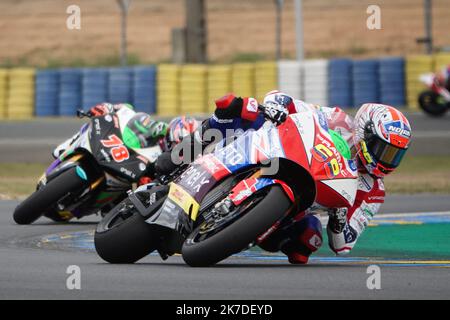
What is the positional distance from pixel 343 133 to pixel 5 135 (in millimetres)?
15116

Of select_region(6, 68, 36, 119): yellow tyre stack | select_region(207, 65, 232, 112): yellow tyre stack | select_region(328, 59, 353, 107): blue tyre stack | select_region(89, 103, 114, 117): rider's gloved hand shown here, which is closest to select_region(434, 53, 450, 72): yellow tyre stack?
select_region(328, 59, 353, 107): blue tyre stack

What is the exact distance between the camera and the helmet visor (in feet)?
Result: 23.8

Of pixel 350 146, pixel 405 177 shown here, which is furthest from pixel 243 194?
pixel 405 177

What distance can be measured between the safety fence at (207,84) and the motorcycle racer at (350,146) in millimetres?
14439

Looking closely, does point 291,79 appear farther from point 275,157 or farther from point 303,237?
point 275,157

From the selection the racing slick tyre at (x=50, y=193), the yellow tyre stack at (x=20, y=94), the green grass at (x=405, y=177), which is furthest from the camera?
the yellow tyre stack at (x=20, y=94)

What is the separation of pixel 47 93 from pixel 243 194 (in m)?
17.7

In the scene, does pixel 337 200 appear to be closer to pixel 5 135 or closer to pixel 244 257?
pixel 244 257

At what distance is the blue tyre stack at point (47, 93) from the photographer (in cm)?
2381

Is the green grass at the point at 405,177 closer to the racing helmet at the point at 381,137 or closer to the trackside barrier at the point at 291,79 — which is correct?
the trackside barrier at the point at 291,79

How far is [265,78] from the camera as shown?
73.8 ft

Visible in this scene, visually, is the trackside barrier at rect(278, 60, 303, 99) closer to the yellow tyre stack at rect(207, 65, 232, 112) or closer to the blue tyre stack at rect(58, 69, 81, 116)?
the yellow tyre stack at rect(207, 65, 232, 112)

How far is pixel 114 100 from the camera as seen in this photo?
2342 centimetres

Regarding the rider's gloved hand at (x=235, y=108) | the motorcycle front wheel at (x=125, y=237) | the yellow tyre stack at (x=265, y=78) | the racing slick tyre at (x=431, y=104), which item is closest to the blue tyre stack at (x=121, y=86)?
the yellow tyre stack at (x=265, y=78)
